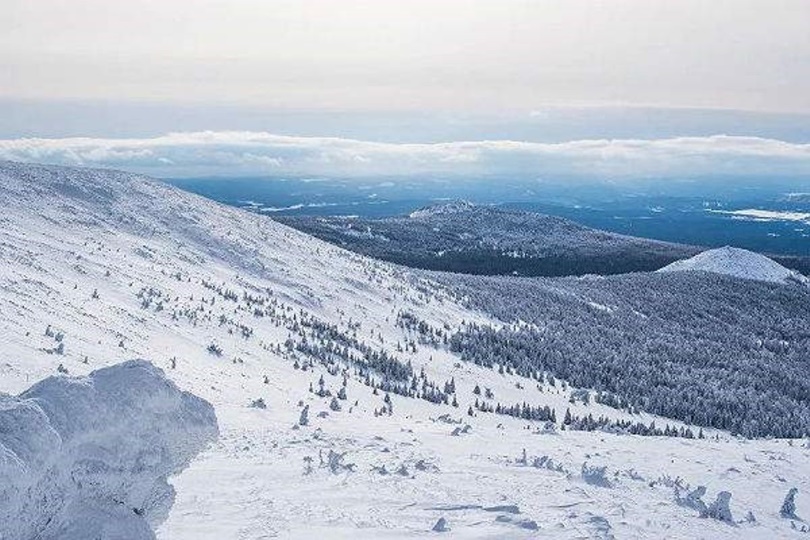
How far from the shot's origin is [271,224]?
254 feet

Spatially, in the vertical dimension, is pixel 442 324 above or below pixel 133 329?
below

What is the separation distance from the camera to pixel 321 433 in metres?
17.3

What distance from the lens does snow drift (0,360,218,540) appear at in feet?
26.7

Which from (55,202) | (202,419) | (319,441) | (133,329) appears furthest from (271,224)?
(202,419)

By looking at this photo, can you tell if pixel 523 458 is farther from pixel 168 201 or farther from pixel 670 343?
pixel 168 201

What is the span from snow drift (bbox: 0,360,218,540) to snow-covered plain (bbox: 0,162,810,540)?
4.89 feet

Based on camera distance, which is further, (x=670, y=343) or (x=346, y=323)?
(x=670, y=343)

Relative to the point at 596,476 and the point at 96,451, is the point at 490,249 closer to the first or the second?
the point at 596,476

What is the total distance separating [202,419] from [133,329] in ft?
64.2

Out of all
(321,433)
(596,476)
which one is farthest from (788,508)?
(321,433)

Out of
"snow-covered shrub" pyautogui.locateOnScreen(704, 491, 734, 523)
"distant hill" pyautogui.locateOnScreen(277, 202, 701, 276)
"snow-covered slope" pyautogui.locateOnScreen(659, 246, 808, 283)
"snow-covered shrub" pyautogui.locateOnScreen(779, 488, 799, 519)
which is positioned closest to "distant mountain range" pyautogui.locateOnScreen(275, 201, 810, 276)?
"distant hill" pyautogui.locateOnScreen(277, 202, 701, 276)

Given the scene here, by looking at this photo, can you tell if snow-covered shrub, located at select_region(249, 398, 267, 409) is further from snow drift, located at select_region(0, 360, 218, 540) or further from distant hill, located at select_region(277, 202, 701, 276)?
distant hill, located at select_region(277, 202, 701, 276)

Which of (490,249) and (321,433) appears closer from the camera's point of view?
(321,433)

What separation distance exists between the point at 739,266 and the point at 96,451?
11889cm
